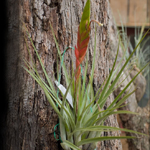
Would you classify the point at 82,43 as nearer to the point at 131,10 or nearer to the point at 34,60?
the point at 34,60

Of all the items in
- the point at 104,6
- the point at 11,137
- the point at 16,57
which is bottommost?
the point at 11,137

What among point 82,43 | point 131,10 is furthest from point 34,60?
point 131,10

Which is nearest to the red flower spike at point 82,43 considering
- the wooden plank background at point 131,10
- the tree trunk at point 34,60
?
the tree trunk at point 34,60

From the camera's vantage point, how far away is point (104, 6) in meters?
0.90

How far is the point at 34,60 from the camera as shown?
740 millimetres

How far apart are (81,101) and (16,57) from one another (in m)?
0.32

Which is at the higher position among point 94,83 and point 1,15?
point 1,15

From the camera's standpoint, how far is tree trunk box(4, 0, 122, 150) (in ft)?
2.35

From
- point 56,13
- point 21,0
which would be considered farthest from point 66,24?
point 21,0

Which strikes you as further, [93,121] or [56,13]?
[56,13]

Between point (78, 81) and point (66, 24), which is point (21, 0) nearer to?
point (66, 24)

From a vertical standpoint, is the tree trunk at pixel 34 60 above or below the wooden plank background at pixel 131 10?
below

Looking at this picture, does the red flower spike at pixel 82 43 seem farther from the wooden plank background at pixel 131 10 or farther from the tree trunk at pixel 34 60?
the wooden plank background at pixel 131 10

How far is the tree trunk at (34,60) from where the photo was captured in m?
0.72
